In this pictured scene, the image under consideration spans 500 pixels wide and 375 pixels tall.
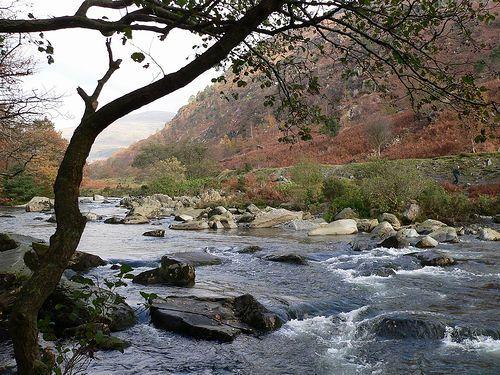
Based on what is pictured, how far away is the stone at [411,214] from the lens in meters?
17.6

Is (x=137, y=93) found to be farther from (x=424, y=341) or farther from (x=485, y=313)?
(x=485, y=313)

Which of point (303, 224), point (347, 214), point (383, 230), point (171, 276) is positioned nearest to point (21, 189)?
point (303, 224)

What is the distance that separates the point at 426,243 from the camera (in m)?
12.9

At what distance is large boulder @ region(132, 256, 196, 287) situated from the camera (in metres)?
8.62

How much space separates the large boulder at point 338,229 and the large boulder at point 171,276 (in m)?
8.49

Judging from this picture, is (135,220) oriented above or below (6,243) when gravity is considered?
below

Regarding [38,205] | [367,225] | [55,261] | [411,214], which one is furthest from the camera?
[38,205]

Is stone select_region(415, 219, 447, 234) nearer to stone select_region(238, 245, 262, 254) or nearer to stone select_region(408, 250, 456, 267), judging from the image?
stone select_region(408, 250, 456, 267)

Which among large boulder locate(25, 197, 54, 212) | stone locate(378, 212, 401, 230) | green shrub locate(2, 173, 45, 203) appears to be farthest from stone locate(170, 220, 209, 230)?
green shrub locate(2, 173, 45, 203)

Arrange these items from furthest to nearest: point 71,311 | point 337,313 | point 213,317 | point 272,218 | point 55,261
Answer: point 272,218, point 337,313, point 213,317, point 71,311, point 55,261

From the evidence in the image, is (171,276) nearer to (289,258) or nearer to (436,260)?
(289,258)

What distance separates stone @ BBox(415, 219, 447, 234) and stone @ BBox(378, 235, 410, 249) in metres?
2.80

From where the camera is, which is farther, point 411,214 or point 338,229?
point 411,214

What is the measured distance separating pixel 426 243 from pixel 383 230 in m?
2.61
